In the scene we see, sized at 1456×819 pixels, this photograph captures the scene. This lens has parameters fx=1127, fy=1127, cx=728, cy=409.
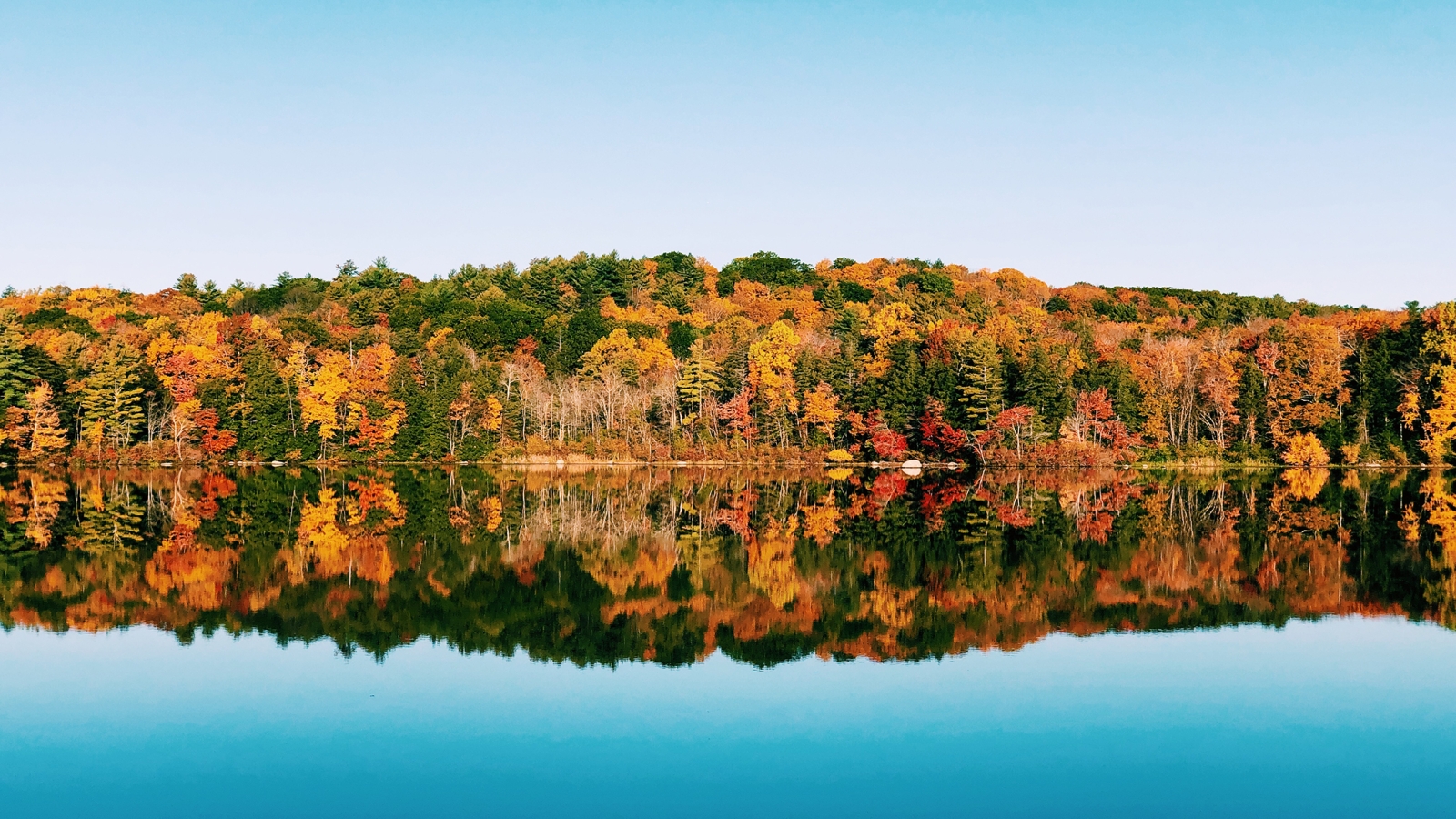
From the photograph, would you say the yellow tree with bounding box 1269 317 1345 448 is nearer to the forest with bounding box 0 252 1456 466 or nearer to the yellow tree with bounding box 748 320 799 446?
the forest with bounding box 0 252 1456 466

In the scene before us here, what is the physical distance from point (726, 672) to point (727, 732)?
1.81 metres

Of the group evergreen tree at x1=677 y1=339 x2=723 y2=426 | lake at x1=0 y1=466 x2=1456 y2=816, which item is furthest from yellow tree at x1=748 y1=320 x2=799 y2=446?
lake at x1=0 y1=466 x2=1456 y2=816

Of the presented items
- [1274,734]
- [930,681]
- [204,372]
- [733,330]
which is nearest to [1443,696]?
[1274,734]

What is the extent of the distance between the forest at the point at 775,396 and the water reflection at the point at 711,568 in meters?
23.3

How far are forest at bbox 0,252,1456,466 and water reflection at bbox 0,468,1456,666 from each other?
2326 centimetres

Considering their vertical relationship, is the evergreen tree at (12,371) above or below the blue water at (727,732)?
above

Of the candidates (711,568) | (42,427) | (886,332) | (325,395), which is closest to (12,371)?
(42,427)

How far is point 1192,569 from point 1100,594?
305 centimetres

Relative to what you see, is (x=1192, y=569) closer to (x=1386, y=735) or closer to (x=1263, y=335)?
(x=1386, y=735)

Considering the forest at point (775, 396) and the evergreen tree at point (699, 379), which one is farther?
the evergreen tree at point (699, 379)

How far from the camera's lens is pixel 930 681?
10.5 m

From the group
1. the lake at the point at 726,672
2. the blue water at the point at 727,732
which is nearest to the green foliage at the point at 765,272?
the lake at the point at 726,672

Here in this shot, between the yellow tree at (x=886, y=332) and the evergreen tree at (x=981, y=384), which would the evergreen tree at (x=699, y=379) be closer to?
the yellow tree at (x=886, y=332)

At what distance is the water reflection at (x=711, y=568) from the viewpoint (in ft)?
42.0
